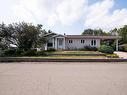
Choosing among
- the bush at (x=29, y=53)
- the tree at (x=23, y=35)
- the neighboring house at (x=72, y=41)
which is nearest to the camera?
the bush at (x=29, y=53)

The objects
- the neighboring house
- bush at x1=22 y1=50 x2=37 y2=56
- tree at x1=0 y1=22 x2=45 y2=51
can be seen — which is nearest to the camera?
bush at x1=22 y1=50 x2=37 y2=56

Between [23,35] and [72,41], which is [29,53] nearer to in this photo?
[23,35]

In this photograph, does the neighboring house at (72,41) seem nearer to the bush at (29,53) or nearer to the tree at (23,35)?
the tree at (23,35)

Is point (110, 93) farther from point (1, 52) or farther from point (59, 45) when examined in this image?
point (59, 45)

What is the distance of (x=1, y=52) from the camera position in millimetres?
34625

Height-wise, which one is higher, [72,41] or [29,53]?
[72,41]

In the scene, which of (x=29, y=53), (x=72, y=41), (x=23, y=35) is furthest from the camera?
(x=72, y=41)

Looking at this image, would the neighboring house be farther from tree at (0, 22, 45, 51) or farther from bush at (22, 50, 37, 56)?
bush at (22, 50, 37, 56)

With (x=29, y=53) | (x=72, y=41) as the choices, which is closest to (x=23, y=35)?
(x=29, y=53)

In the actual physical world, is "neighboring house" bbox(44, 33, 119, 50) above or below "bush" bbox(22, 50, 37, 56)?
above

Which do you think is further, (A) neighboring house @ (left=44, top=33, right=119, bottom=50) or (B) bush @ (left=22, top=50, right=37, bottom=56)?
(A) neighboring house @ (left=44, top=33, right=119, bottom=50)

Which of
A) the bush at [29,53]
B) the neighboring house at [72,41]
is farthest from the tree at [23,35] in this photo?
the neighboring house at [72,41]

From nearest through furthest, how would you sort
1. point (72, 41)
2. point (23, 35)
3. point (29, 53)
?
point (29, 53)
point (23, 35)
point (72, 41)

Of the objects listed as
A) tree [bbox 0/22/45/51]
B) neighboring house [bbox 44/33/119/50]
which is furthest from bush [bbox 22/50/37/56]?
neighboring house [bbox 44/33/119/50]
